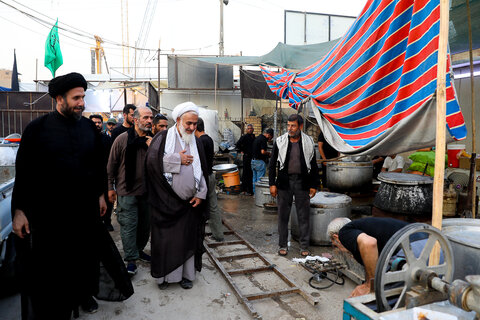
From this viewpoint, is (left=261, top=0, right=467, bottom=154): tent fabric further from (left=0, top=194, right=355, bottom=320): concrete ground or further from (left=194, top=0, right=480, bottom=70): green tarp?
(left=194, top=0, right=480, bottom=70): green tarp

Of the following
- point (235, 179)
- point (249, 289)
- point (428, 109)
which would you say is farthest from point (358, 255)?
point (235, 179)

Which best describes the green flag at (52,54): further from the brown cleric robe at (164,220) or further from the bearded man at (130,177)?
the brown cleric robe at (164,220)

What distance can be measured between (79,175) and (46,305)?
3.60 feet

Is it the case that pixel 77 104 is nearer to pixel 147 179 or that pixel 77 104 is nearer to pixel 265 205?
pixel 147 179

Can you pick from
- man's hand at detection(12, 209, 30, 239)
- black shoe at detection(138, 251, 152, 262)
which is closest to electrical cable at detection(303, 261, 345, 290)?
black shoe at detection(138, 251, 152, 262)

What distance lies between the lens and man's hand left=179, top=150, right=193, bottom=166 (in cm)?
379

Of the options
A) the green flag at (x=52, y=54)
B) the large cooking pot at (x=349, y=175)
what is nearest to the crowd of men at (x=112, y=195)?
the large cooking pot at (x=349, y=175)

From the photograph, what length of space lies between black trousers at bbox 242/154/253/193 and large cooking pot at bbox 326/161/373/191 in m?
3.16

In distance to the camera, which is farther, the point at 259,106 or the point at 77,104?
the point at 259,106

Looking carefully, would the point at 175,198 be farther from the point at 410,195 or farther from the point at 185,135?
the point at 410,195

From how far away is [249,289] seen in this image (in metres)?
3.84

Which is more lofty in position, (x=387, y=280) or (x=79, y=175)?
(x=79, y=175)

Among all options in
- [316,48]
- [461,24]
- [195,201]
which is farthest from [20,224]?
[316,48]

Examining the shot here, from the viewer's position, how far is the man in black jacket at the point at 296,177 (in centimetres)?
489
